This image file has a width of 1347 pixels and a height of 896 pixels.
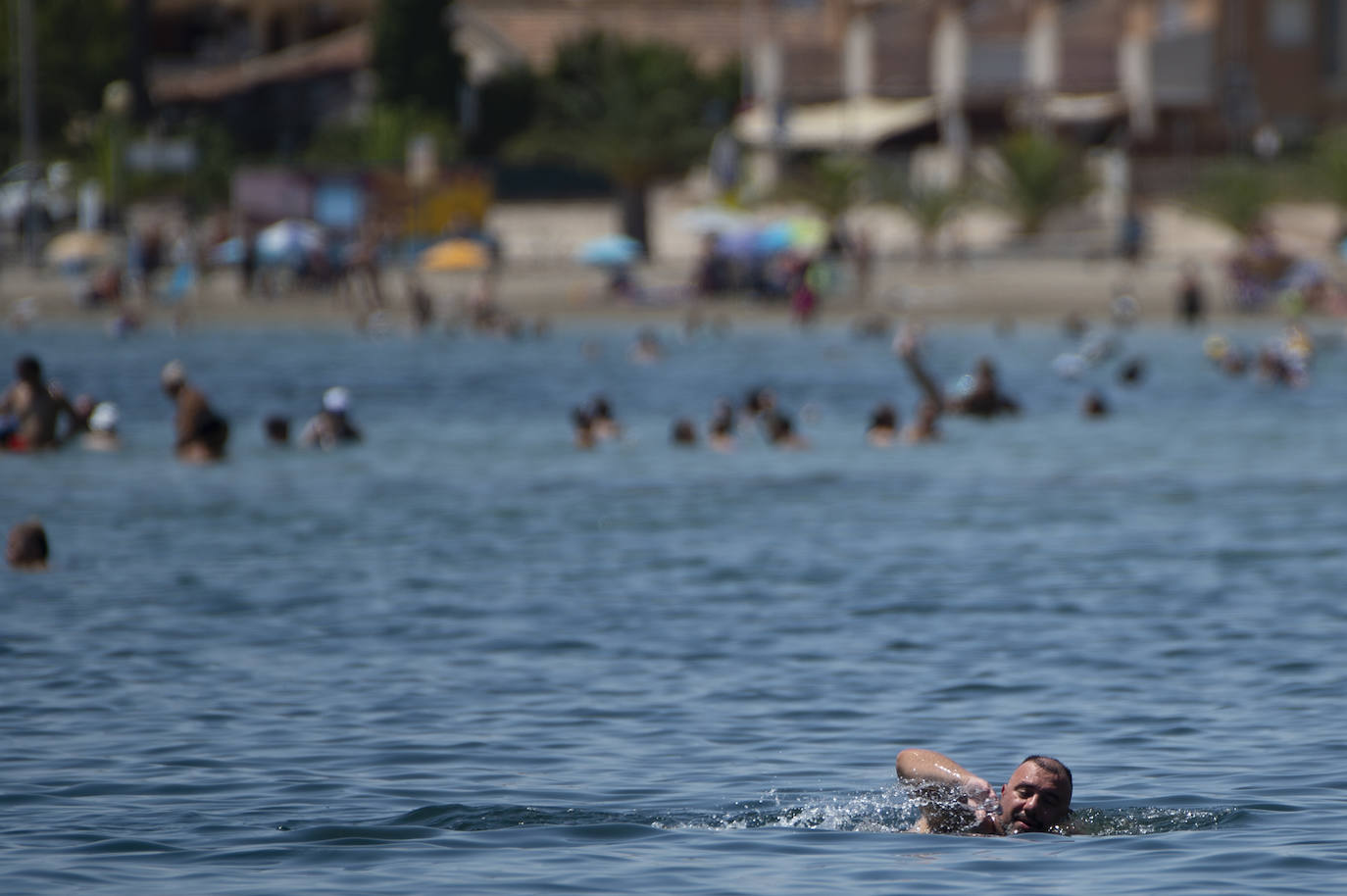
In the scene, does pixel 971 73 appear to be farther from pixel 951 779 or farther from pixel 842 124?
pixel 951 779

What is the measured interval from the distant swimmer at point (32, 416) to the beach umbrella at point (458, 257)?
86.0 ft

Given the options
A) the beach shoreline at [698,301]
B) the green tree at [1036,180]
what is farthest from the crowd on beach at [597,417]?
the green tree at [1036,180]

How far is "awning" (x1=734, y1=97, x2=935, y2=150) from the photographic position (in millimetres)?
67188

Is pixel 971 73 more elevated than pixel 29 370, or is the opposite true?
pixel 971 73

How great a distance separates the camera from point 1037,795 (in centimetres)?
1010

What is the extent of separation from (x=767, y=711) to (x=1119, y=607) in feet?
16.2

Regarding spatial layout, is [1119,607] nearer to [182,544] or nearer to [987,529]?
[987,529]

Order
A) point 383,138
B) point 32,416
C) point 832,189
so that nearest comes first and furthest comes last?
1. point 32,416
2. point 832,189
3. point 383,138

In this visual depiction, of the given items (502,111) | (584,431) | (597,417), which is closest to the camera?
(584,431)

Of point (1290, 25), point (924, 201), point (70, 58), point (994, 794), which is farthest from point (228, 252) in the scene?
point (994, 794)

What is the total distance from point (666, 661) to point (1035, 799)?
17.6ft

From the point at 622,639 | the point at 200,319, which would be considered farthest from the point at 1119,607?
the point at 200,319

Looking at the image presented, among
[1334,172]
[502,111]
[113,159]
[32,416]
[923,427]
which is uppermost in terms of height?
[502,111]

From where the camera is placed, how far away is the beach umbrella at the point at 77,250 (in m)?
54.6
